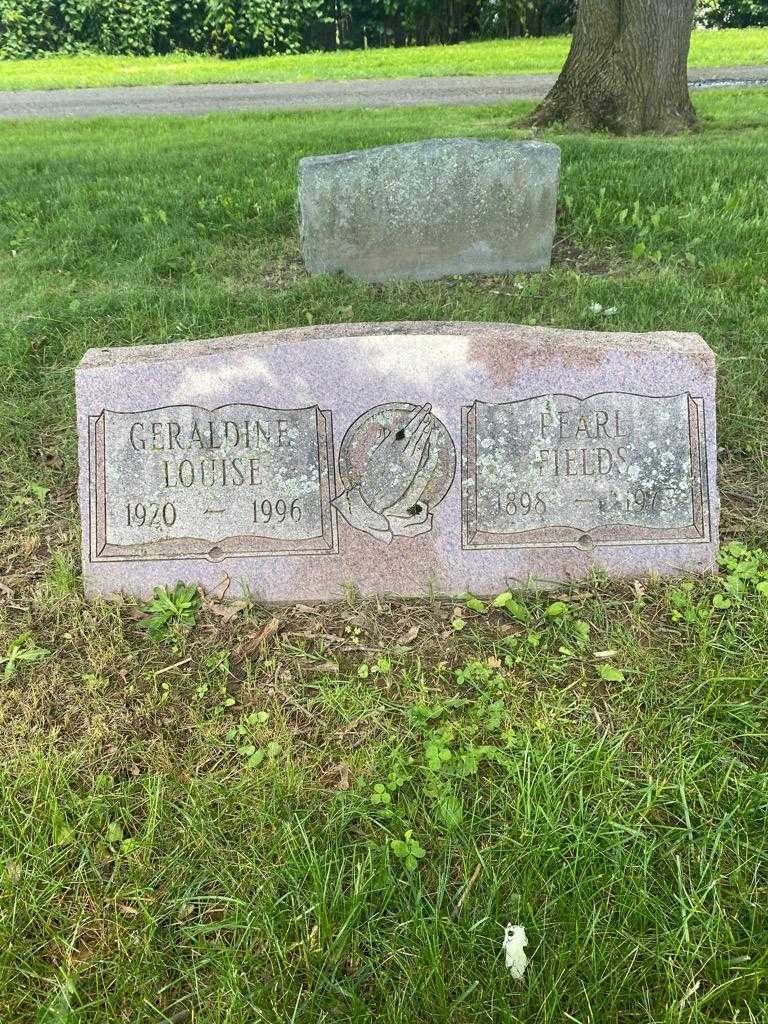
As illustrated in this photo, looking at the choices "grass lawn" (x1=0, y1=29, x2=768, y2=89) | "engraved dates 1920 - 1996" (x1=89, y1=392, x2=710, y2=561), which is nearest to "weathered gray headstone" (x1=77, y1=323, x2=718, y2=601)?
"engraved dates 1920 - 1996" (x1=89, y1=392, x2=710, y2=561)

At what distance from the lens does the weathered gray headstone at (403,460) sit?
2.57 metres

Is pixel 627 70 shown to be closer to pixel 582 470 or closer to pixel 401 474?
pixel 582 470

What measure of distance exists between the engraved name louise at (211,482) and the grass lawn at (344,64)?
491 inches

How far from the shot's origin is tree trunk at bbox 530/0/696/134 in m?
6.39

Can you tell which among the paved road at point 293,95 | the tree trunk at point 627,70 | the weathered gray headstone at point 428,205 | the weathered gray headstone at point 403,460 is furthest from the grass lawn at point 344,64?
the weathered gray headstone at point 403,460

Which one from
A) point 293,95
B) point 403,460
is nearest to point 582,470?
point 403,460

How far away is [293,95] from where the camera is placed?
11.5m

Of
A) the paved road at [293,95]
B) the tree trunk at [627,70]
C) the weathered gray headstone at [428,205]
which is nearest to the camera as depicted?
A: the weathered gray headstone at [428,205]

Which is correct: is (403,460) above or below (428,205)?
below

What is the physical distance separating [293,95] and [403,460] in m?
11.0

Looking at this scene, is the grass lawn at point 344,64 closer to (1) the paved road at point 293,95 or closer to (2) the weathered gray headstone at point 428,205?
(1) the paved road at point 293,95

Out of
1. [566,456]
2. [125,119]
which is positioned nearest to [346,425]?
[566,456]

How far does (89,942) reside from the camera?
1.70 metres

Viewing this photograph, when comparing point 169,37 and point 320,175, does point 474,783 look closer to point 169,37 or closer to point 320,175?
point 320,175
